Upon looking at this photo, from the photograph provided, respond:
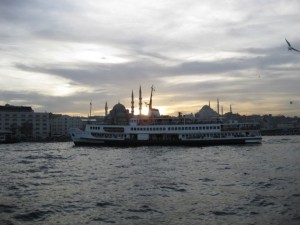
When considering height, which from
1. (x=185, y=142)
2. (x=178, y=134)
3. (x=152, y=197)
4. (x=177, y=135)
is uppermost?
(x=178, y=134)

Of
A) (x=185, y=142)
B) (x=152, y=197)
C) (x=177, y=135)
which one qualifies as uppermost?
(x=177, y=135)

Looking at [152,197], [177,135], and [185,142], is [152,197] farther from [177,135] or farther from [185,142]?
[177,135]

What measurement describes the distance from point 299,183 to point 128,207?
47.9 ft

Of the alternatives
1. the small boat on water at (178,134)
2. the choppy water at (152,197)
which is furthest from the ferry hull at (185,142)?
the choppy water at (152,197)

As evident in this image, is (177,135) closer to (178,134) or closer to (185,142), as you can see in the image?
(178,134)

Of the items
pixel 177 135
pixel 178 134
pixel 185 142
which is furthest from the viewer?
pixel 177 135

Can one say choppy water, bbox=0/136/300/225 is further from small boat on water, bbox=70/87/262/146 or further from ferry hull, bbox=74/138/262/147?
small boat on water, bbox=70/87/262/146

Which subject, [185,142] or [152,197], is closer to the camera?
[152,197]

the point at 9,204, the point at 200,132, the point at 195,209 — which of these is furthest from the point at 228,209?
the point at 200,132

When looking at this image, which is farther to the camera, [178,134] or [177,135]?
[177,135]

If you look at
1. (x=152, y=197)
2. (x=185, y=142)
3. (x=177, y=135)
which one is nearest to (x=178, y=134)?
(x=177, y=135)

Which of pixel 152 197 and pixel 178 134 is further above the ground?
pixel 178 134

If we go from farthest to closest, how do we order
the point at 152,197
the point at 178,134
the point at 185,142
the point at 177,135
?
1. the point at 177,135
2. the point at 178,134
3. the point at 185,142
4. the point at 152,197

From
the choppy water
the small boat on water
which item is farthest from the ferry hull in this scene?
the choppy water
